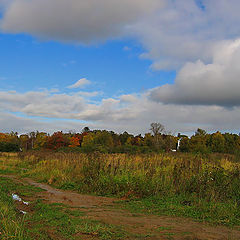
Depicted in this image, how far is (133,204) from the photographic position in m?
8.64

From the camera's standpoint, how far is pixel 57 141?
60156mm

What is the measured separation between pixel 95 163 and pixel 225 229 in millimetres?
6978

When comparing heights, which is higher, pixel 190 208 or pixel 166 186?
pixel 166 186

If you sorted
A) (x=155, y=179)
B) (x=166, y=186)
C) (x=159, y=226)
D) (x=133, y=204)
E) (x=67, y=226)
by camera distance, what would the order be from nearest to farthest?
1. (x=67, y=226)
2. (x=159, y=226)
3. (x=133, y=204)
4. (x=166, y=186)
5. (x=155, y=179)

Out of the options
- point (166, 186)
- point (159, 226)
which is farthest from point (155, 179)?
point (159, 226)

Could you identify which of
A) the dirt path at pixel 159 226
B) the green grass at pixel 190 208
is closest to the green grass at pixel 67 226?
the dirt path at pixel 159 226

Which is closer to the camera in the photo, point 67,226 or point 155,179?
point 67,226

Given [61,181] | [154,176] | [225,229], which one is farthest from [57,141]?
[225,229]

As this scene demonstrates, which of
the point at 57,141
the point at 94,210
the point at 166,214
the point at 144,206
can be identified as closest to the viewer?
the point at 166,214

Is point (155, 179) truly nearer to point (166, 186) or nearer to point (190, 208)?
point (166, 186)

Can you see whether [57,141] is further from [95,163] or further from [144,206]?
[144,206]

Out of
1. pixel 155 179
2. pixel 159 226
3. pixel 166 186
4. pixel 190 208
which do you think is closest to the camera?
pixel 159 226

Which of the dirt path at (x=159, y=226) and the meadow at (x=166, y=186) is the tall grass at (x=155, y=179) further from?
the dirt path at (x=159, y=226)

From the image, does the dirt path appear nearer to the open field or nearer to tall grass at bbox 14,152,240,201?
the open field
